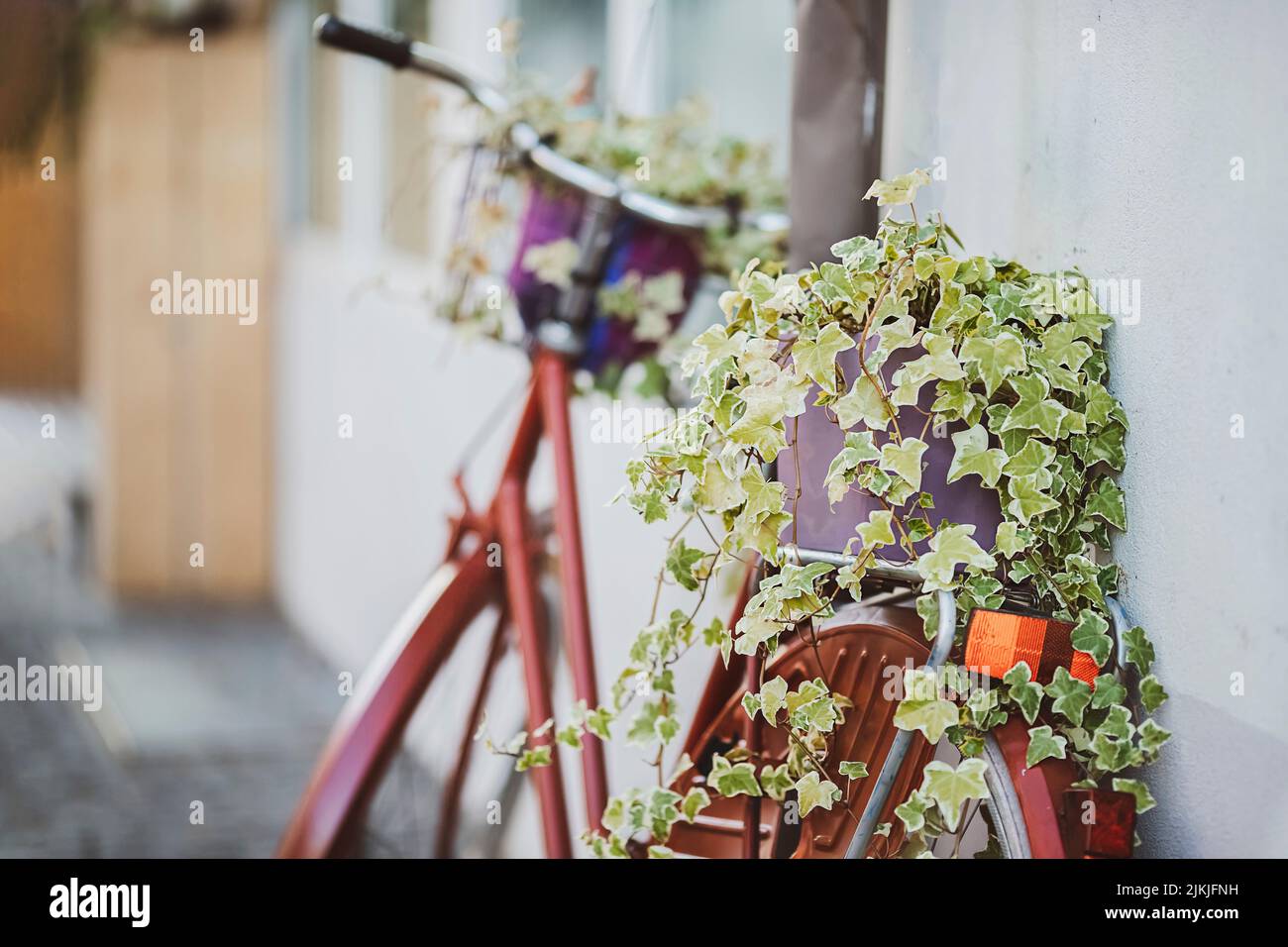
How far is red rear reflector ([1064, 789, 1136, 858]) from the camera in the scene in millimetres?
1233

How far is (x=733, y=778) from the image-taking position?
141 centimetres

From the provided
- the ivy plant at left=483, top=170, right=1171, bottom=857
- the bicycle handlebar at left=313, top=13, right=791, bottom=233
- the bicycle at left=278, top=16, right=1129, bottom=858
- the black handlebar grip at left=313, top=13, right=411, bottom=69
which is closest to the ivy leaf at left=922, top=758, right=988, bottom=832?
the ivy plant at left=483, top=170, right=1171, bottom=857

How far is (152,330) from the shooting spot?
5484 mm

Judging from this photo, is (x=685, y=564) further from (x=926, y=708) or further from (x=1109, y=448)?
(x=1109, y=448)

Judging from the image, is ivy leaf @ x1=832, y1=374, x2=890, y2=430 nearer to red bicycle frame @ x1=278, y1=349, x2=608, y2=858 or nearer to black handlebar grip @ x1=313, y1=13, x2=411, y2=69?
red bicycle frame @ x1=278, y1=349, x2=608, y2=858

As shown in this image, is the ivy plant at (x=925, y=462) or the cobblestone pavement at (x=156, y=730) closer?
the ivy plant at (x=925, y=462)

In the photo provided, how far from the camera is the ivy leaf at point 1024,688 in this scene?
121 centimetres

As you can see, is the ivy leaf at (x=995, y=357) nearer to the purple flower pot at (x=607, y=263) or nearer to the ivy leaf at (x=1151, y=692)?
the ivy leaf at (x=1151, y=692)

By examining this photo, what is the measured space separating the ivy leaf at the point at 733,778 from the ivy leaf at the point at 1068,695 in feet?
1.06

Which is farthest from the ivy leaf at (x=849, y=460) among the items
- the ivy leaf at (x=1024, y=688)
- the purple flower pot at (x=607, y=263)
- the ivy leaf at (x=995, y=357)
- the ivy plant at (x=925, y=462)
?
the purple flower pot at (x=607, y=263)

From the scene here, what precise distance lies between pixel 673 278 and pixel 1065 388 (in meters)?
0.91

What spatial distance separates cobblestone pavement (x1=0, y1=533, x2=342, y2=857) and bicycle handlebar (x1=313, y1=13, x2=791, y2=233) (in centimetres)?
204

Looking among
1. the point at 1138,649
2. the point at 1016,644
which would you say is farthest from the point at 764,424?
the point at 1138,649
